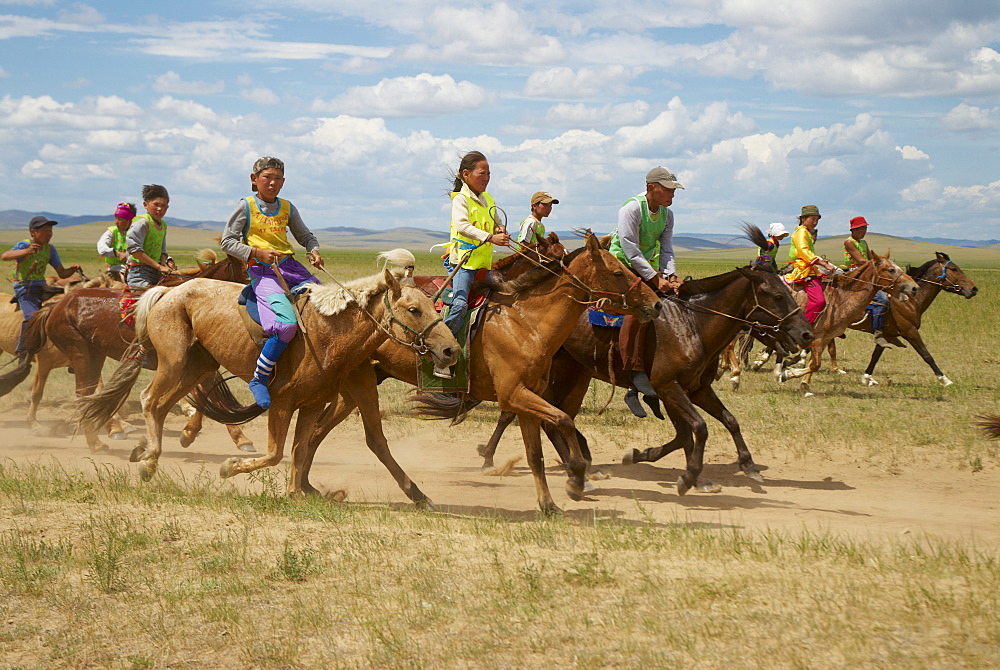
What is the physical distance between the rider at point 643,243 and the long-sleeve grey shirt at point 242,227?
3.11 m

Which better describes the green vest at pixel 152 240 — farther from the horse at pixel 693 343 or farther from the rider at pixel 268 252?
the horse at pixel 693 343

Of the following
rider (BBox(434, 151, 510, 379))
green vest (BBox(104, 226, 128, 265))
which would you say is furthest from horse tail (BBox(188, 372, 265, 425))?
green vest (BBox(104, 226, 128, 265))

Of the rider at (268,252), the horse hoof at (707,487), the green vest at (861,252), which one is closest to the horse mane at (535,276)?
the rider at (268,252)

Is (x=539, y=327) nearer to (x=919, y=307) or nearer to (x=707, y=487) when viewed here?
(x=707, y=487)

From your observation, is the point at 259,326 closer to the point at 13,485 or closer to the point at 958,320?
the point at 13,485

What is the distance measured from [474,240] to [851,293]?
992cm

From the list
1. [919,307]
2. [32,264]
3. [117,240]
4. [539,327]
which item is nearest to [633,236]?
[539,327]

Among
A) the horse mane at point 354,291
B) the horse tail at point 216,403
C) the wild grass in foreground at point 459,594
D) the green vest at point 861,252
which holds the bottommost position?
the wild grass in foreground at point 459,594

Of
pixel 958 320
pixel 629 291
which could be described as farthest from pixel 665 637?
pixel 958 320

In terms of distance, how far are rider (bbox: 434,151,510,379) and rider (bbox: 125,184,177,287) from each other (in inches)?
192

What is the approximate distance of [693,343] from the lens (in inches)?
376

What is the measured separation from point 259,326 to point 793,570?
4.82 m

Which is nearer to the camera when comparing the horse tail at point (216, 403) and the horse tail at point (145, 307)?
the horse tail at point (145, 307)

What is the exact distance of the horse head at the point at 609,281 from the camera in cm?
821
